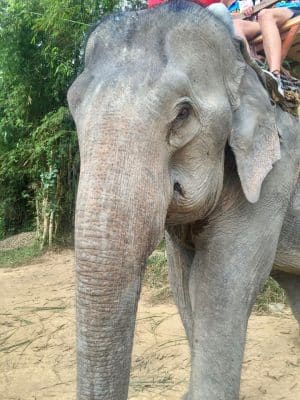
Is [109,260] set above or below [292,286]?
above

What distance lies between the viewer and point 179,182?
164cm

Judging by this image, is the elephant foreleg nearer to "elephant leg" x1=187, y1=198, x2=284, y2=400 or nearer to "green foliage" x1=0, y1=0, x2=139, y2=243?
"elephant leg" x1=187, y1=198, x2=284, y2=400

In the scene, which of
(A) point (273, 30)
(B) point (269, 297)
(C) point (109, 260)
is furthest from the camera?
(B) point (269, 297)

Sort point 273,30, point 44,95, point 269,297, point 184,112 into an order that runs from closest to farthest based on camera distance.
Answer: point 184,112 → point 273,30 → point 269,297 → point 44,95

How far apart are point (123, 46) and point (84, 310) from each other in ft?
2.52

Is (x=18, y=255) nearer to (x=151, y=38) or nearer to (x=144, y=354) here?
(x=144, y=354)

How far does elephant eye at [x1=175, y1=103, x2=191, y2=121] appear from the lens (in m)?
1.62

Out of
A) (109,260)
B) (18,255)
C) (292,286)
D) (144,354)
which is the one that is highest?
(109,260)

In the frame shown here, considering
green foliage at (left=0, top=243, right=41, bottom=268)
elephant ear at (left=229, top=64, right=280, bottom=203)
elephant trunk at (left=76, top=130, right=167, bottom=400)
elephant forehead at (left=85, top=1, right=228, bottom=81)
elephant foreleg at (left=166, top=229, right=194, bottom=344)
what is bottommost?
green foliage at (left=0, top=243, right=41, bottom=268)

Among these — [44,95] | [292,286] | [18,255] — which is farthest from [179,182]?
[44,95]

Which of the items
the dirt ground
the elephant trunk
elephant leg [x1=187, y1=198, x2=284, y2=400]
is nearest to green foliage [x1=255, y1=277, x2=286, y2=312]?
the dirt ground

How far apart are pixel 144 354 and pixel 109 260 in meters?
2.38

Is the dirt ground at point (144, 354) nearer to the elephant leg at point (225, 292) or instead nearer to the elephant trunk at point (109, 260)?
the elephant leg at point (225, 292)

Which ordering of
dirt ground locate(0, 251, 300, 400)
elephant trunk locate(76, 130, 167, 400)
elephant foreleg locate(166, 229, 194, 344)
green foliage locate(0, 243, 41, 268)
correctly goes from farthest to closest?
green foliage locate(0, 243, 41, 268), dirt ground locate(0, 251, 300, 400), elephant foreleg locate(166, 229, 194, 344), elephant trunk locate(76, 130, 167, 400)
